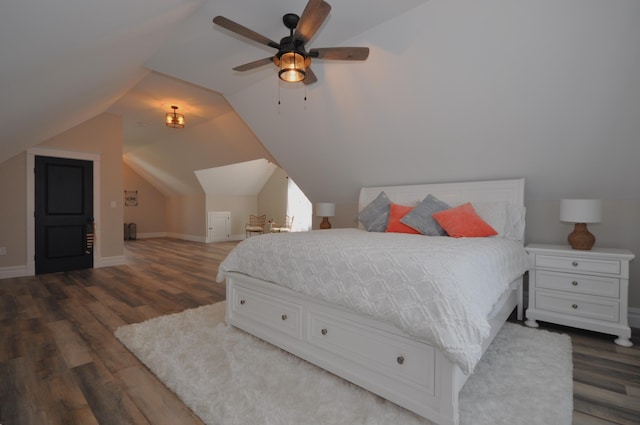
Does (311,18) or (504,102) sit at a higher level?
(311,18)

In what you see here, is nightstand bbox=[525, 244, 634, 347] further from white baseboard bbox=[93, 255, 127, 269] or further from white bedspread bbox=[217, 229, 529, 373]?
white baseboard bbox=[93, 255, 127, 269]

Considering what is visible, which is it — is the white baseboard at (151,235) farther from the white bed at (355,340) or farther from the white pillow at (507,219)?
the white pillow at (507,219)

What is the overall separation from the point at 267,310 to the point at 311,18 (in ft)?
7.13

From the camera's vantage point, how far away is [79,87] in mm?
3029

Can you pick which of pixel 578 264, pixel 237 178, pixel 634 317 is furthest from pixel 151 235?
pixel 634 317

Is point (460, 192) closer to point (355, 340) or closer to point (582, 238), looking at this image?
point (582, 238)

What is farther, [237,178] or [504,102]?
[237,178]

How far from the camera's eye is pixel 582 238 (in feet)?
8.84

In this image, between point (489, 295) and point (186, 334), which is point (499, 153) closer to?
point (489, 295)

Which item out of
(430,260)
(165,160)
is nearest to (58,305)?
(430,260)

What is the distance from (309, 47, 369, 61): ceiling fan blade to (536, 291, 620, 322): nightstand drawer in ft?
8.76

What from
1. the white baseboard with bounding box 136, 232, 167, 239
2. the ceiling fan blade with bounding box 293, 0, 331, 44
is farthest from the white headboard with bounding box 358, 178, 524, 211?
the white baseboard with bounding box 136, 232, 167, 239

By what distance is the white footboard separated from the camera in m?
1.47

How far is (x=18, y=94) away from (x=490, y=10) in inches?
147
